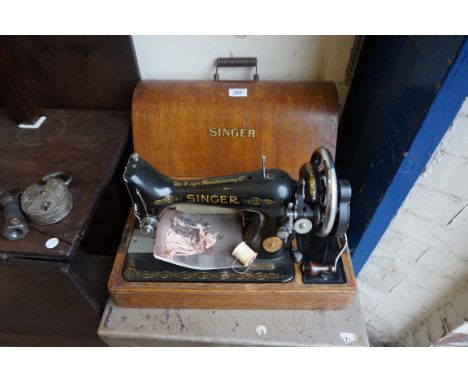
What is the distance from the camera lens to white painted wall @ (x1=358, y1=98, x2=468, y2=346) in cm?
83

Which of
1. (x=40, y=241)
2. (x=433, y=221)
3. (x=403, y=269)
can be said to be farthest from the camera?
(x=403, y=269)

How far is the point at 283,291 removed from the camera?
0.94 meters

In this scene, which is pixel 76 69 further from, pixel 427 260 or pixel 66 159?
pixel 427 260

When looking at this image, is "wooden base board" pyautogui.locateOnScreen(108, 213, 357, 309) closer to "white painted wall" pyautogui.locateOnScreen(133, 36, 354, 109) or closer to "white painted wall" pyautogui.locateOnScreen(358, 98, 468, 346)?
"white painted wall" pyautogui.locateOnScreen(358, 98, 468, 346)

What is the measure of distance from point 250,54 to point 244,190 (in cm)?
51

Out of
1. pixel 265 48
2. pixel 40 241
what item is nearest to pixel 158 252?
pixel 40 241

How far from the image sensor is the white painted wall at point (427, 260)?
833 mm

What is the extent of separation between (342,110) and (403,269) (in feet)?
1.96

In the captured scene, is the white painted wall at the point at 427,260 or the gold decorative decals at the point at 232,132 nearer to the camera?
the white painted wall at the point at 427,260

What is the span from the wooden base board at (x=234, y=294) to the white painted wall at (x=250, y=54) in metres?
0.62

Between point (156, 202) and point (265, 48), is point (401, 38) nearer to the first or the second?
point (265, 48)

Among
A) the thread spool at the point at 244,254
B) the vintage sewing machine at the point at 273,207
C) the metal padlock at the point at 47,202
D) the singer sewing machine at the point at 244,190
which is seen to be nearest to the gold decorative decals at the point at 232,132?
the singer sewing machine at the point at 244,190

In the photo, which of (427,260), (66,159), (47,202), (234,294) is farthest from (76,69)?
(427,260)

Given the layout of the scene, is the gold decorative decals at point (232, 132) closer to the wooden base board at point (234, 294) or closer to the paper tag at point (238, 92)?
the paper tag at point (238, 92)
